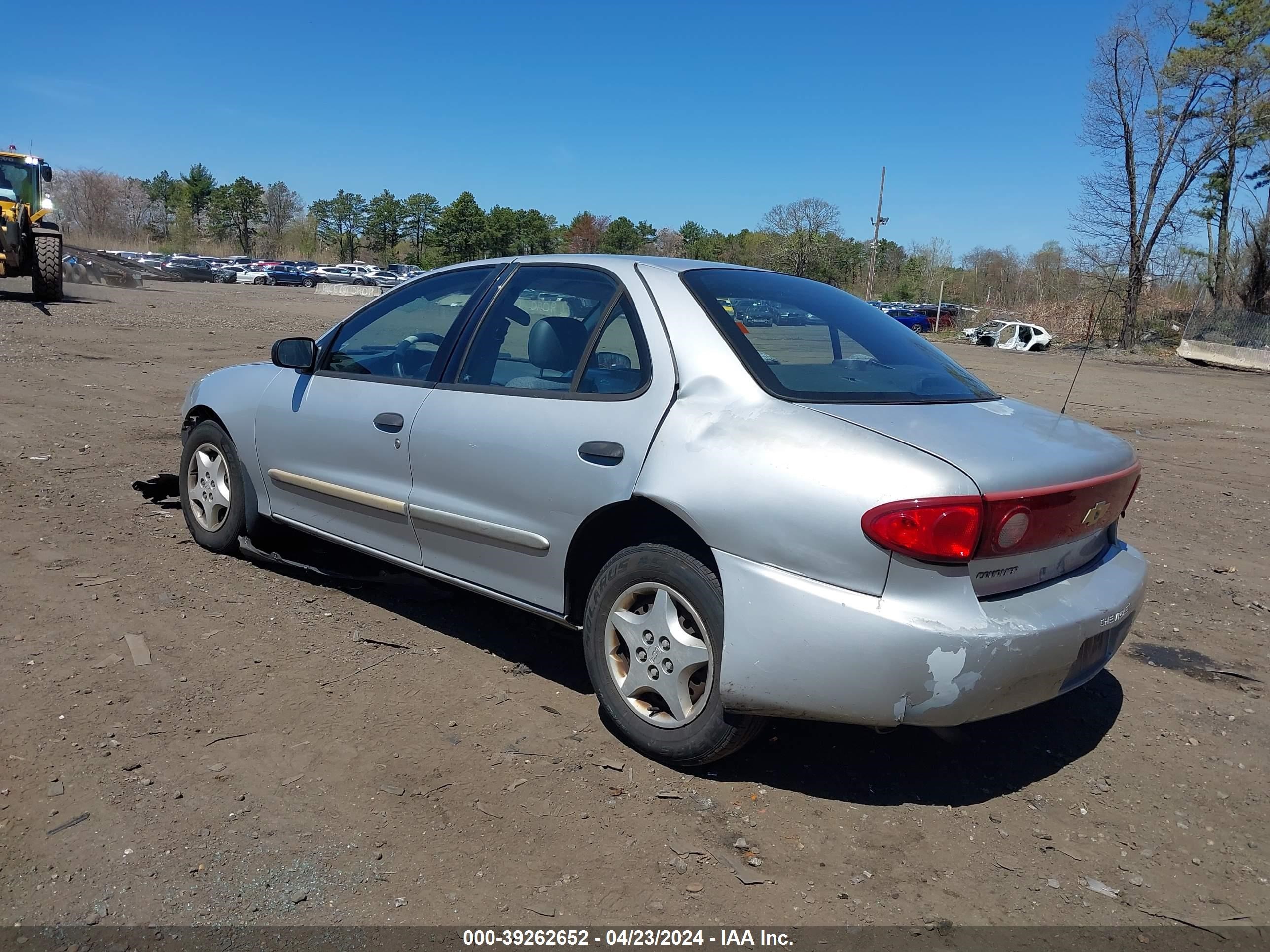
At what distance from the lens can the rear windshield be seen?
3238mm

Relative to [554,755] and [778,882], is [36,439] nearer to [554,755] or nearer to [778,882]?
[554,755]

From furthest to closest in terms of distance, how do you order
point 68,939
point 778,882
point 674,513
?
point 674,513
point 778,882
point 68,939

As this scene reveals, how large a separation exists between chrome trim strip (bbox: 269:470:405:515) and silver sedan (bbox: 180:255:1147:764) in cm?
1

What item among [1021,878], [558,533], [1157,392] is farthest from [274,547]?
[1157,392]

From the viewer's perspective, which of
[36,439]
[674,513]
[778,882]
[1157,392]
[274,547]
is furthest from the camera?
[1157,392]

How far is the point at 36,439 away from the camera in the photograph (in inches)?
299

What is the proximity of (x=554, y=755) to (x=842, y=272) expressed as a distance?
173ft

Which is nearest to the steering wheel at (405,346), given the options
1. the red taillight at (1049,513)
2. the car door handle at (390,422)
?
the car door handle at (390,422)

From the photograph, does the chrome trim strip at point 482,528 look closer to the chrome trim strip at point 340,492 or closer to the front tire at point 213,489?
the chrome trim strip at point 340,492

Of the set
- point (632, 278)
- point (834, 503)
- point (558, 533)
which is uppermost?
point (632, 278)

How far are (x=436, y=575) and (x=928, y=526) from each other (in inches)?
83.6

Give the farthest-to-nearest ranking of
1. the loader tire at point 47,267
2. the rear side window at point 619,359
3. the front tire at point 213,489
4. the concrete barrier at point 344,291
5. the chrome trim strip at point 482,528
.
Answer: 1. the concrete barrier at point 344,291
2. the loader tire at point 47,267
3. the front tire at point 213,489
4. the chrome trim strip at point 482,528
5. the rear side window at point 619,359

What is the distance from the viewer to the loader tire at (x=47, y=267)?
19734 millimetres

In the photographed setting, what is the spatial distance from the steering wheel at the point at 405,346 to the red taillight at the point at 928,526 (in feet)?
7.28
